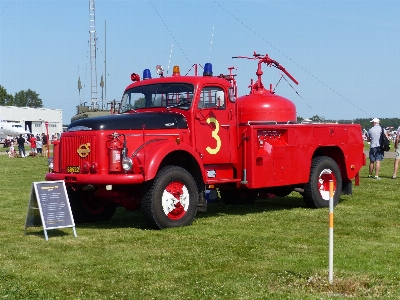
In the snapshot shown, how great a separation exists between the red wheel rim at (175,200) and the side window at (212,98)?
1.51 metres

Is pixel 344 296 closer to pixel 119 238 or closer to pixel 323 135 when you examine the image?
pixel 119 238

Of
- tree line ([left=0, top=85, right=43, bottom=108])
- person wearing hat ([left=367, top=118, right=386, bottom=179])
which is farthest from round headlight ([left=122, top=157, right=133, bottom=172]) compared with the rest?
tree line ([left=0, top=85, right=43, bottom=108])

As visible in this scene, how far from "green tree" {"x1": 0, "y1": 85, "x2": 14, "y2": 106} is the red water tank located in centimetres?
13493

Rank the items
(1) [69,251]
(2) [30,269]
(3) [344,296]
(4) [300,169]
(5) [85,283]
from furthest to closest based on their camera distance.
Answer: (4) [300,169] < (1) [69,251] < (2) [30,269] < (5) [85,283] < (3) [344,296]

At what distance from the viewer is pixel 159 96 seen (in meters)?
11.9

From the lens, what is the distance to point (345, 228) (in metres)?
10.6

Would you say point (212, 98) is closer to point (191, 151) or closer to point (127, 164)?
point (191, 151)

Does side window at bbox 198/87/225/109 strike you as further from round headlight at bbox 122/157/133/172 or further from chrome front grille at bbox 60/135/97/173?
chrome front grille at bbox 60/135/97/173

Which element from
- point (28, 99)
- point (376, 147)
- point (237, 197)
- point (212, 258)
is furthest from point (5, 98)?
point (212, 258)

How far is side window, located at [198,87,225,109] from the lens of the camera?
38.3 feet

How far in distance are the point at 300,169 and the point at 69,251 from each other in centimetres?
530

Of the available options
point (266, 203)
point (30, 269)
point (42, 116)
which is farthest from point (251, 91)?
point (42, 116)

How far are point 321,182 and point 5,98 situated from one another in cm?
14055

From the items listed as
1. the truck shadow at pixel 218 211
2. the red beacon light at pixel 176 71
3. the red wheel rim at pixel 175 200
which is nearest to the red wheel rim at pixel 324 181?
the truck shadow at pixel 218 211
